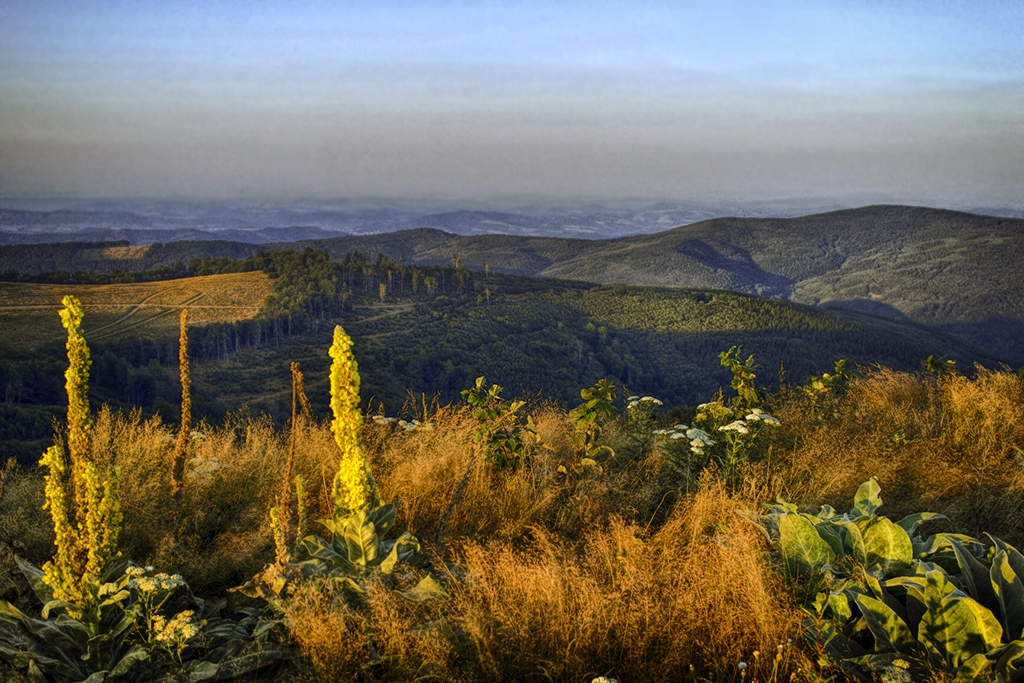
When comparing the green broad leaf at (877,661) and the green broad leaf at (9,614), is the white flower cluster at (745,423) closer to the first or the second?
the green broad leaf at (877,661)

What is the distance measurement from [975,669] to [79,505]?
3595 millimetres

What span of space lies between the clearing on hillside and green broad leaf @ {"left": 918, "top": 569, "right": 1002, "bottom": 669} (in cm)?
4386

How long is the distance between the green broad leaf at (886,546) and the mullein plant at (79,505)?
3402 millimetres

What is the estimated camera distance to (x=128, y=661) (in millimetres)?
2465

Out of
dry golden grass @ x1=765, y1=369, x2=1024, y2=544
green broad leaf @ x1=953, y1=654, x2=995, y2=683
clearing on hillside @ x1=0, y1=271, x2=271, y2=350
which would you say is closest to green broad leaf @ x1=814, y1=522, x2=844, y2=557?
green broad leaf @ x1=953, y1=654, x2=995, y2=683

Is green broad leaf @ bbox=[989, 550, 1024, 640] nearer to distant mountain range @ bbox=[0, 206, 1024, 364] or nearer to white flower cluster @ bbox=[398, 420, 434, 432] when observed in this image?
white flower cluster @ bbox=[398, 420, 434, 432]

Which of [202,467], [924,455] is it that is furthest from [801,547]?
[202,467]

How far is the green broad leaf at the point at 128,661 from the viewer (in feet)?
8.03

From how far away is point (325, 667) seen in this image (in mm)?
2352

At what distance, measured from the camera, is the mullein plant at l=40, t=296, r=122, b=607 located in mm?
2430

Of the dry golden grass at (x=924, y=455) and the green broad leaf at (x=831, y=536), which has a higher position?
the green broad leaf at (x=831, y=536)

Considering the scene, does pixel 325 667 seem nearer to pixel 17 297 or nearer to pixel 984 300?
pixel 17 297

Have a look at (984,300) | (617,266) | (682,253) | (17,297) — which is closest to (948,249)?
(984,300)

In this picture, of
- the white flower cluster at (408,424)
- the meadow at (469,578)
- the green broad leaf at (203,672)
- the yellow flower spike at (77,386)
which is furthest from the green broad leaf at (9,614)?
the white flower cluster at (408,424)
